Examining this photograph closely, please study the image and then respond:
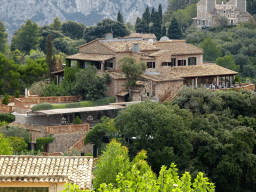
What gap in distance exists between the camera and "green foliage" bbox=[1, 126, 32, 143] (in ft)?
136

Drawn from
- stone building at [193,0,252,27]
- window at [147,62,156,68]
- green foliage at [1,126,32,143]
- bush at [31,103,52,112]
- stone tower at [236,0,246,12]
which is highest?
stone tower at [236,0,246,12]

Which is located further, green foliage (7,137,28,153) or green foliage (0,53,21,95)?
green foliage (0,53,21,95)

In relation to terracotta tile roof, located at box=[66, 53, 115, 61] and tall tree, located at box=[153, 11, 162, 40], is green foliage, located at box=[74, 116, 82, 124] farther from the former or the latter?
tall tree, located at box=[153, 11, 162, 40]

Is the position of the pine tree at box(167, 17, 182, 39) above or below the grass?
above

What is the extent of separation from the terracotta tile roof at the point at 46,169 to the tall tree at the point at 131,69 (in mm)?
25672

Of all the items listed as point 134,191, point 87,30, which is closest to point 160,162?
point 134,191

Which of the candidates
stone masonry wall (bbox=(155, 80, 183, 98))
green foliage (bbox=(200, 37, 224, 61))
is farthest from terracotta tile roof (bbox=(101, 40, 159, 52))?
green foliage (bbox=(200, 37, 224, 61))

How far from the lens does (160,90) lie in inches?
1909

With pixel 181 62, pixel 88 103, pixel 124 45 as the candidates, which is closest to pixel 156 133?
pixel 88 103

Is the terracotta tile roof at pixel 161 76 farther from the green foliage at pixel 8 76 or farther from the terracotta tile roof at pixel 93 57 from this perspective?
the green foliage at pixel 8 76

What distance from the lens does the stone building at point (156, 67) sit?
48469 mm

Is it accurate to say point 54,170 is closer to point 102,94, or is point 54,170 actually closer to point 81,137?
point 81,137

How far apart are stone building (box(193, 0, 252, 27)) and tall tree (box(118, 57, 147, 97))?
7611 cm

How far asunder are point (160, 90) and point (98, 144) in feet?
36.1
